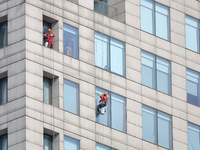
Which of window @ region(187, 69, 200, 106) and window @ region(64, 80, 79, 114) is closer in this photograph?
window @ region(64, 80, 79, 114)

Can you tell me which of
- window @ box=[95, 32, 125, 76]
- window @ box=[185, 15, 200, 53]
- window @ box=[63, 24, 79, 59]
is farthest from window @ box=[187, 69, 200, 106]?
window @ box=[63, 24, 79, 59]

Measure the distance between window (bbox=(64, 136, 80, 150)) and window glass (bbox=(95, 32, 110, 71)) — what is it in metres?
7.26

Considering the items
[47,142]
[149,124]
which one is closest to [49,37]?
[47,142]

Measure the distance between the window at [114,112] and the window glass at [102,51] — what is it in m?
2.24

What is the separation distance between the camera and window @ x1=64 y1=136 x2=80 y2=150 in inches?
2906

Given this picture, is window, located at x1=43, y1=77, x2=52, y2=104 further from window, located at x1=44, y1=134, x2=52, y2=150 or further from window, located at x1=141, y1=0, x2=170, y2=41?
window, located at x1=141, y1=0, x2=170, y2=41

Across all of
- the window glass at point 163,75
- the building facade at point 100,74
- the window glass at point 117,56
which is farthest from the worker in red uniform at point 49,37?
the window glass at point 163,75

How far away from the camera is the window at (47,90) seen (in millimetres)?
74438

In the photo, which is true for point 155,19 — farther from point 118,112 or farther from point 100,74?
point 118,112

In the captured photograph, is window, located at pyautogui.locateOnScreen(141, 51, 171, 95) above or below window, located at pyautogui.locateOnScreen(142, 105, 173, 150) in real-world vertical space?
above

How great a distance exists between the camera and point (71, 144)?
74188 millimetres

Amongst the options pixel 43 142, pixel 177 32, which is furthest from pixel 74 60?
pixel 177 32

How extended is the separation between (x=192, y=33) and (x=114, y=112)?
13509 millimetres

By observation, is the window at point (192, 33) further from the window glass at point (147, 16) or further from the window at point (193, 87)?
the window glass at point (147, 16)
